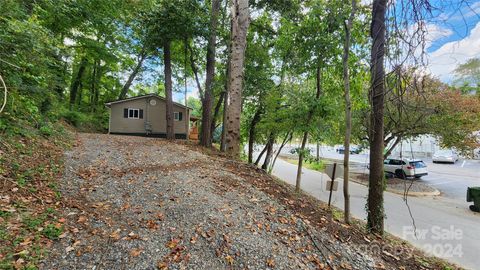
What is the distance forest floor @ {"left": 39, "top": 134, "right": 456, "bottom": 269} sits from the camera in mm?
2480

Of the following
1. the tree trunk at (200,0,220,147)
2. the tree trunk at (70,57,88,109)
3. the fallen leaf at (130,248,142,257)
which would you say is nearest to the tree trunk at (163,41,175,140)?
the tree trunk at (200,0,220,147)

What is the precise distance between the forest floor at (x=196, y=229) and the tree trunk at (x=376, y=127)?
0.44 m

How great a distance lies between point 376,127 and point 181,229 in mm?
3487

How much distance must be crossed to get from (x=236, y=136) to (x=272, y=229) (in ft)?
10.7

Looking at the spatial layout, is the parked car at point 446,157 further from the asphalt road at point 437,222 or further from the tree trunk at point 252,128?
the tree trunk at point 252,128

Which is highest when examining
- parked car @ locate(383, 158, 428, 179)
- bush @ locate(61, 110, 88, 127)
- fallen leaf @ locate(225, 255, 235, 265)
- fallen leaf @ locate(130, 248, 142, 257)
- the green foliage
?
bush @ locate(61, 110, 88, 127)

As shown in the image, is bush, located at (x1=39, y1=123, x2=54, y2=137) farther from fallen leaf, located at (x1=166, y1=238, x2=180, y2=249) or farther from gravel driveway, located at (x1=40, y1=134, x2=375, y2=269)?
fallen leaf, located at (x1=166, y1=238, x2=180, y2=249)

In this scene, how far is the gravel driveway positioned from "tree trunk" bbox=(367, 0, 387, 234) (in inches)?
50.1

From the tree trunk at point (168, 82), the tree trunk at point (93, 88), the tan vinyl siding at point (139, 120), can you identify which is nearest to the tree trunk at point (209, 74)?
the tree trunk at point (168, 82)

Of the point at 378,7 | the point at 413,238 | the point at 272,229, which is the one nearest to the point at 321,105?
the point at 378,7

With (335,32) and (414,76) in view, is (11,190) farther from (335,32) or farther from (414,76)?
(335,32)

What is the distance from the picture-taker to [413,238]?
607 centimetres

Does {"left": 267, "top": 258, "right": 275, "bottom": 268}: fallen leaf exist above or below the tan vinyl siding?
below

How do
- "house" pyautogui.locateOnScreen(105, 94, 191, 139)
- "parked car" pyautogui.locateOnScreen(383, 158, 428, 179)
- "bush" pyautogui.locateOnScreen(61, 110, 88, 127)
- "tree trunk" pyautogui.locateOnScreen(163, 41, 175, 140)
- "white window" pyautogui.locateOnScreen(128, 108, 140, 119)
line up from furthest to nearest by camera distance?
"white window" pyautogui.locateOnScreen(128, 108, 140, 119) < "house" pyautogui.locateOnScreen(105, 94, 191, 139) < "bush" pyautogui.locateOnScreen(61, 110, 88, 127) < "parked car" pyautogui.locateOnScreen(383, 158, 428, 179) < "tree trunk" pyautogui.locateOnScreen(163, 41, 175, 140)
